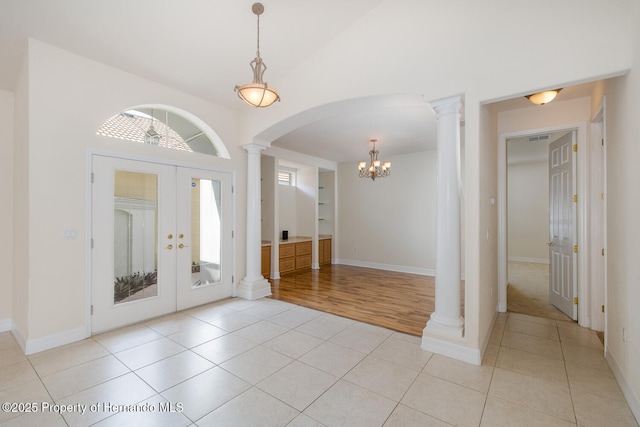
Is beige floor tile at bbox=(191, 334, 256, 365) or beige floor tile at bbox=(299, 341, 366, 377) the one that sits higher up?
beige floor tile at bbox=(191, 334, 256, 365)

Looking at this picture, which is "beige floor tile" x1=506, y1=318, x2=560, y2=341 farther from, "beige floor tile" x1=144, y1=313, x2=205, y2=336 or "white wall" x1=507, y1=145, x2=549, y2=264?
"white wall" x1=507, y1=145, x2=549, y2=264

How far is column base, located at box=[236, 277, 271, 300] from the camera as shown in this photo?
4.60 m

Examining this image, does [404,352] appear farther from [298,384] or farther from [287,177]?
[287,177]

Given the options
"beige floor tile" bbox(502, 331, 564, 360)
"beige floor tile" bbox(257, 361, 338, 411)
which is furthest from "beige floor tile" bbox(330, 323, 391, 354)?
"beige floor tile" bbox(502, 331, 564, 360)

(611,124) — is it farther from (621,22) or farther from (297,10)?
(297,10)

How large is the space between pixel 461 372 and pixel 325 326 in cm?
157

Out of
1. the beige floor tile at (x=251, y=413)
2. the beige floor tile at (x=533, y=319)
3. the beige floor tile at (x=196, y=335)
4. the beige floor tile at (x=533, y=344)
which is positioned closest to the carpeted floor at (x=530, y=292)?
the beige floor tile at (x=533, y=319)

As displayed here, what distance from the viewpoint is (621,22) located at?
2041 mm

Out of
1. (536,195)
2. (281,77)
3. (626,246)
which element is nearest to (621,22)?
(626,246)

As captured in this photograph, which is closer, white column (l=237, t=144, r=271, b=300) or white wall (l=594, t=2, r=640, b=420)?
white wall (l=594, t=2, r=640, b=420)

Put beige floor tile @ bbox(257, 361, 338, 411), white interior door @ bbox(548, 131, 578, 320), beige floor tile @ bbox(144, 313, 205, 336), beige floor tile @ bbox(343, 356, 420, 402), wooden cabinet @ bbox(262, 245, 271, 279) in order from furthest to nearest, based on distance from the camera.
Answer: wooden cabinet @ bbox(262, 245, 271, 279)
white interior door @ bbox(548, 131, 578, 320)
beige floor tile @ bbox(144, 313, 205, 336)
beige floor tile @ bbox(343, 356, 420, 402)
beige floor tile @ bbox(257, 361, 338, 411)

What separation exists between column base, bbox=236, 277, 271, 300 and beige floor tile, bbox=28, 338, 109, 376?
6.61ft

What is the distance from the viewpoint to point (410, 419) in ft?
6.19

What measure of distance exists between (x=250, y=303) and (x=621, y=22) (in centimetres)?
498
